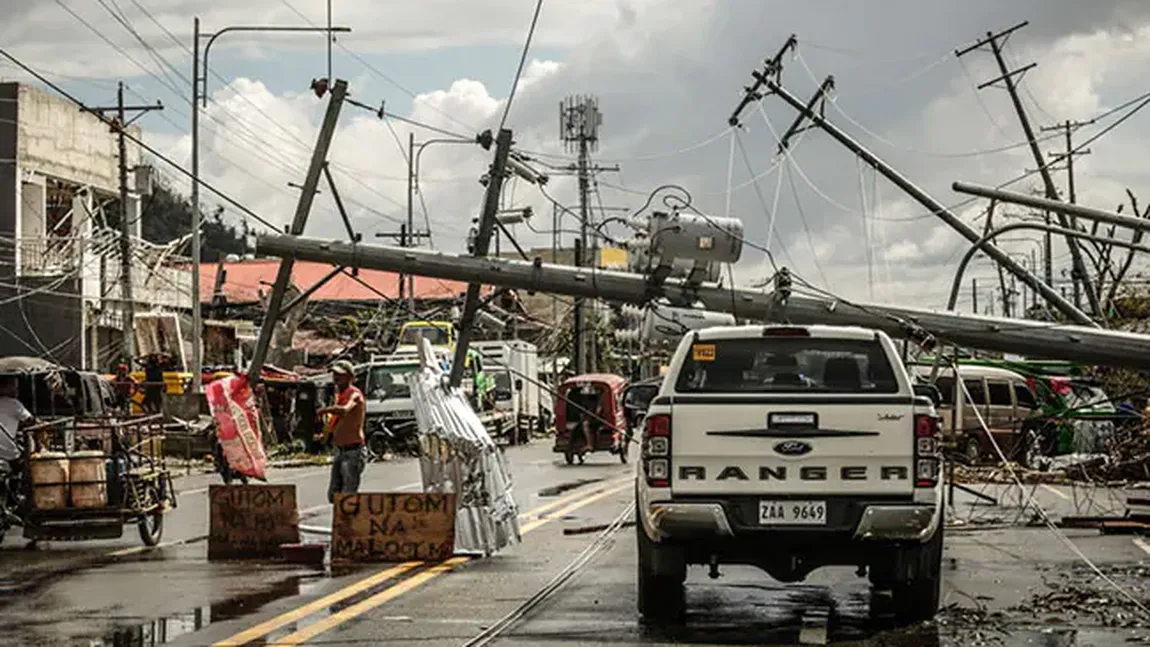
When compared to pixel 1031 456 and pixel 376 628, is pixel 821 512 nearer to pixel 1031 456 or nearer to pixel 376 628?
pixel 376 628

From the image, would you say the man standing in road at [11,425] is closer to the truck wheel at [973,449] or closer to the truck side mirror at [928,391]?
the truck side mirror at [928,391]

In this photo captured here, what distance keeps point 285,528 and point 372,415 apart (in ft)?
90.1

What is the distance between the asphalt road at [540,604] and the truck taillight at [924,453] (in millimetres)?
955

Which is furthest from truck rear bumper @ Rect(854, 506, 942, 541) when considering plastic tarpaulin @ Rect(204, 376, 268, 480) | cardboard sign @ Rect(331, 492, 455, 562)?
plastic tarpaulin @ Rect(204, 376, 268, 480)

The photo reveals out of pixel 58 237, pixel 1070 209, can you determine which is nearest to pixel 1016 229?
pixel 1070 209

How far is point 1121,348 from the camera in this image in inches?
845

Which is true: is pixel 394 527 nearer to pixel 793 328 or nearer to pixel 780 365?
pixel 780 365

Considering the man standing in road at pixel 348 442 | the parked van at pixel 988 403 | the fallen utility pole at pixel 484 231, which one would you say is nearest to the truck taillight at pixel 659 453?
the man standing in road at pixel 348 442

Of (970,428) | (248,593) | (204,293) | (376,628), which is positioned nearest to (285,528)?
(248,593)

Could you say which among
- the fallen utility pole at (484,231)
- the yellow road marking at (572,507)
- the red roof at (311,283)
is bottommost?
the yellow road marking at (572,507)

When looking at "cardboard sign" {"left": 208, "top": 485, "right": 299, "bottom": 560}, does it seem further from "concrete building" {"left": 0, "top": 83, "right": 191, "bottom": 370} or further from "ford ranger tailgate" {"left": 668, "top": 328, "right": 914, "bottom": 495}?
"concrete building" {"left": 0, "top": 83, "right": 191, "bottom": 370}

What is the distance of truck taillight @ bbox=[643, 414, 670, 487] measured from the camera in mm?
12320

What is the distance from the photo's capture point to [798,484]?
12.3m

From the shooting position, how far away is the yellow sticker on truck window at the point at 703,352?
43.7 feet
